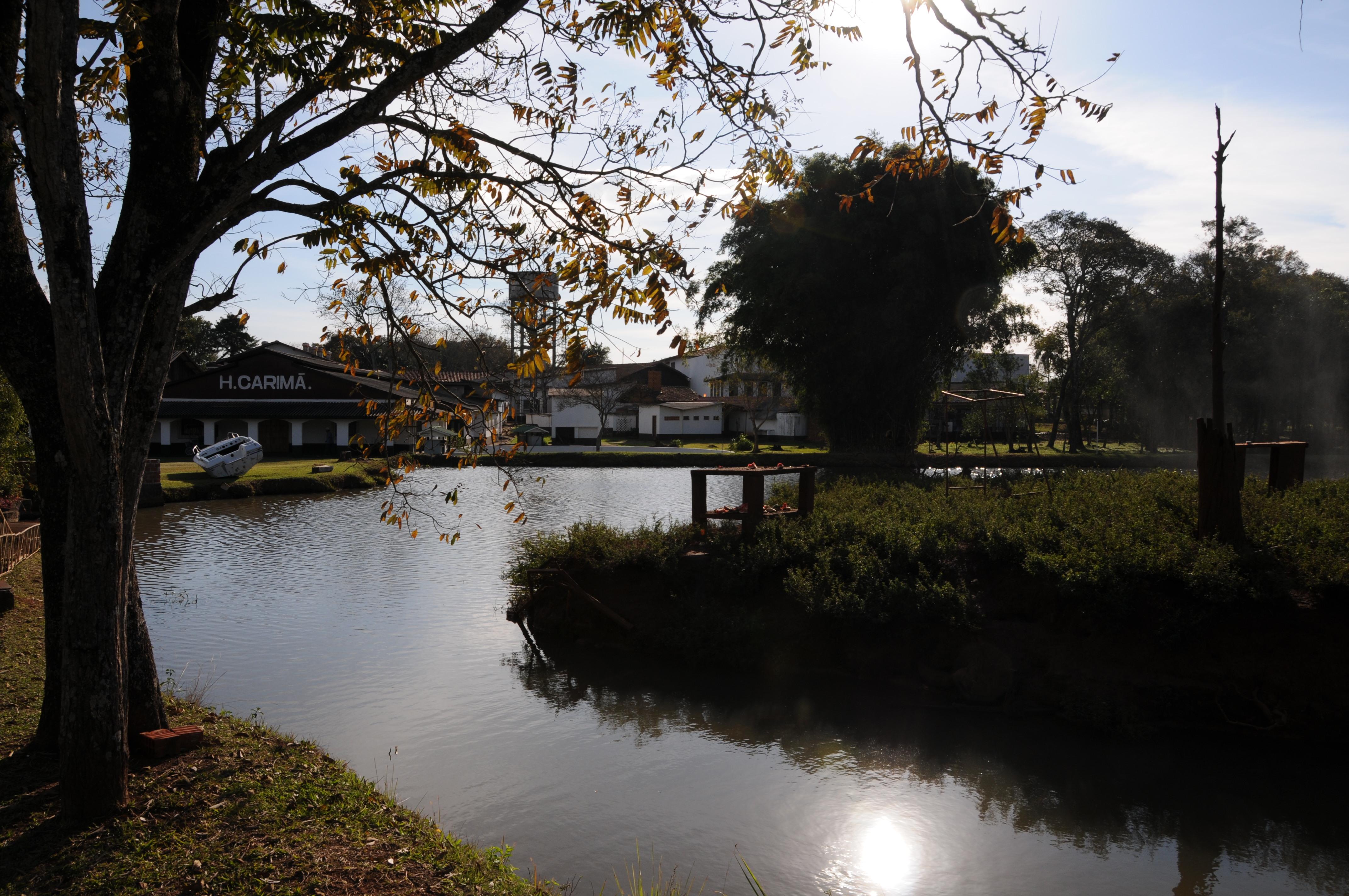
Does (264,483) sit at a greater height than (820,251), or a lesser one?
lesser

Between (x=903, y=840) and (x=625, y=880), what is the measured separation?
250cm

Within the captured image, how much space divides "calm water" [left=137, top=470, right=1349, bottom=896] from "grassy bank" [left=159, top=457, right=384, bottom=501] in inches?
710

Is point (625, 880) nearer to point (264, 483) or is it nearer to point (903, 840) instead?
point (903, 840)

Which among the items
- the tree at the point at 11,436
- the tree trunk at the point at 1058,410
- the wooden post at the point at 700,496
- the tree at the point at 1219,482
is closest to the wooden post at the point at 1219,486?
the tree at the point at 1219,482

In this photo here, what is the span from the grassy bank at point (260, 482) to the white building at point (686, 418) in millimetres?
36495

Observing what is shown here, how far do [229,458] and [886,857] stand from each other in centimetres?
3241

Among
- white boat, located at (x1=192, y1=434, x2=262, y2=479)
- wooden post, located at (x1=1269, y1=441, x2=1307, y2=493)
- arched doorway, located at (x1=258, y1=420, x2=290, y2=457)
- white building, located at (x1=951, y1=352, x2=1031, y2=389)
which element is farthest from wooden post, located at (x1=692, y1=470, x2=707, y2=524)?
arched doorway, located at (x1=258, y1=420, x2=290, y2=457)

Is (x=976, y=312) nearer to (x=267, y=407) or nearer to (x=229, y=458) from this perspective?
(x=229, y=458)

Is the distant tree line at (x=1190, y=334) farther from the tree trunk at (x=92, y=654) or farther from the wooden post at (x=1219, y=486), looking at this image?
the tree trunk at (x=92, y=654)

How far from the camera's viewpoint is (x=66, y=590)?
16.5 ft

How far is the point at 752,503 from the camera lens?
13.5 m

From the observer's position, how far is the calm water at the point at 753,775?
702 centimetres

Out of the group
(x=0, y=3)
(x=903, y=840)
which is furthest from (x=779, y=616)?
(x=0, y=3)

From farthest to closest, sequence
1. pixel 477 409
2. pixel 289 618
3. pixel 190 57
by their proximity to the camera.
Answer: pixel 289 618 → pixel 477 409 → pixel 190 57
